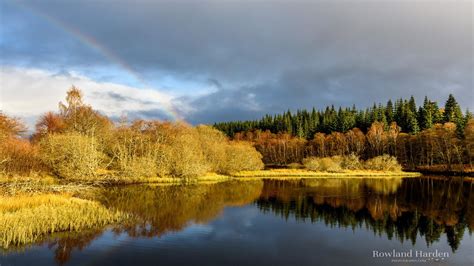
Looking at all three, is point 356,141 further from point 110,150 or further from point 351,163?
point 110,150

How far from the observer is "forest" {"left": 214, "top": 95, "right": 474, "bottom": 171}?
306 feet

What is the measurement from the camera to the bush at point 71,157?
49406 mm

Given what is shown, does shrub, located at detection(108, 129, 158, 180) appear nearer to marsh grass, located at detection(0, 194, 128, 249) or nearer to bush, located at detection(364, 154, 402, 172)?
marsh grass, located at detection(0, 194, 128, 249)

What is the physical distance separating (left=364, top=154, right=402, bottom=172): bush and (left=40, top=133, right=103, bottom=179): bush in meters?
70.6

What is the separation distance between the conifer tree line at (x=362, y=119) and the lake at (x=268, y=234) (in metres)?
76.6

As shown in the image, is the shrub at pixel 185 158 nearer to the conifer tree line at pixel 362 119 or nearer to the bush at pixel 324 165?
the bush at pixel 324 165

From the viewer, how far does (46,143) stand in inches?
2053

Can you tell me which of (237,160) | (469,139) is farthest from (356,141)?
(237,160)

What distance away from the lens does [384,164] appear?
92.2 metres

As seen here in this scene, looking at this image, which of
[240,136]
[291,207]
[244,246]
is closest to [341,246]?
[244,246]

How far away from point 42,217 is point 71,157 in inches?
1166

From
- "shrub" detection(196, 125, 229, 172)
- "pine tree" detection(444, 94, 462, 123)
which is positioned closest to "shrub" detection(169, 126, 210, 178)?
"shrub" detection(196, 125, 229, 172)

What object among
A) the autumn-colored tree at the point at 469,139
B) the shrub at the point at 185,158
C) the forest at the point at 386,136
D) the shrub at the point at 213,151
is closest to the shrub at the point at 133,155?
the shrub at the point at 185,158

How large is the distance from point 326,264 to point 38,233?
1636 centimetres
